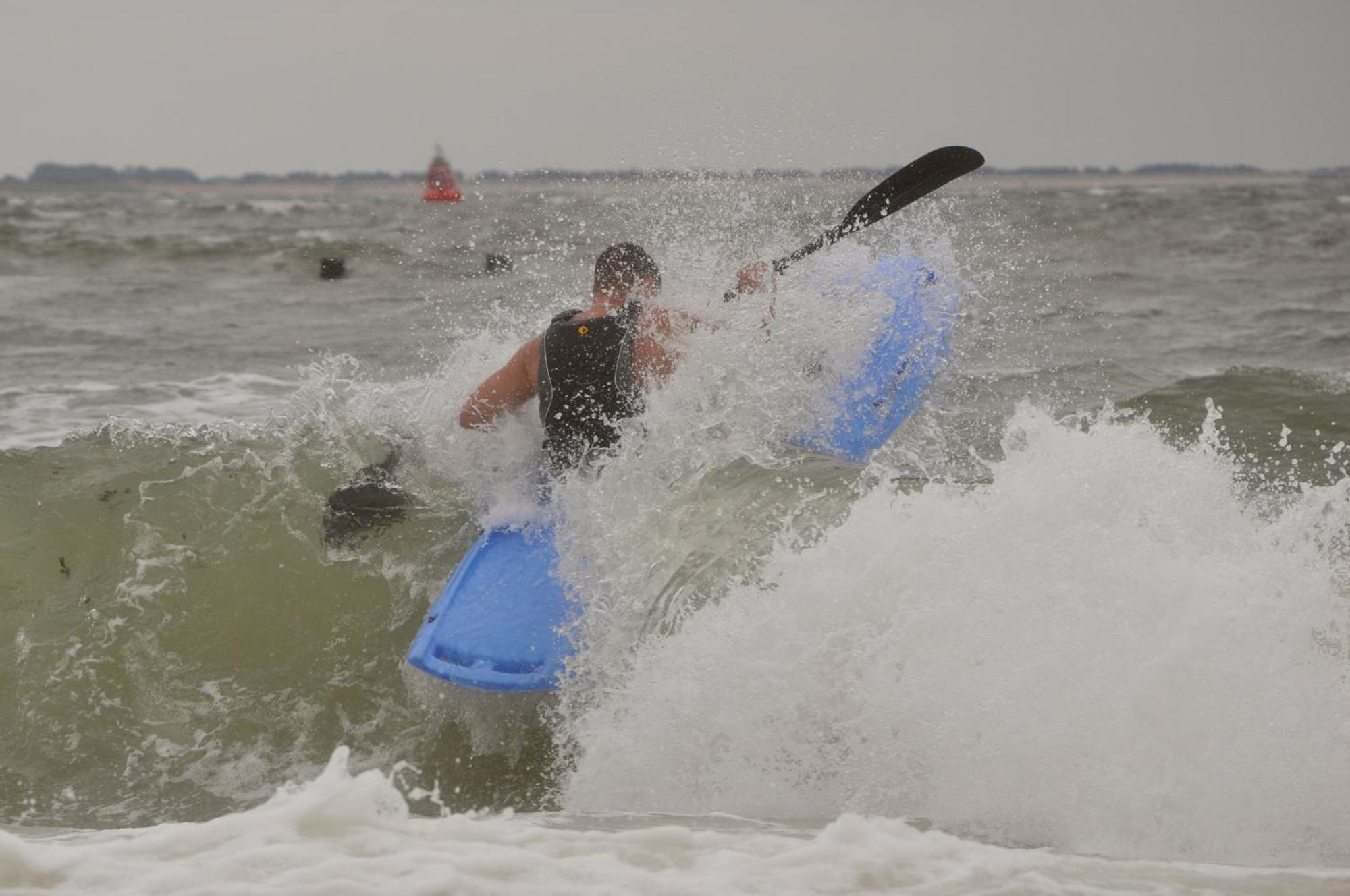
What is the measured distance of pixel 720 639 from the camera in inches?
147

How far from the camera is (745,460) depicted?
15.6 ft

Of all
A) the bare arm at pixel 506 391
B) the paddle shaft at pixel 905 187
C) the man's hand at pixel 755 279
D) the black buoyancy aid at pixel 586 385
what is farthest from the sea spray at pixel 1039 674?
the paddle shaft at pixel 905 187

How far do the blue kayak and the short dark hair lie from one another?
100 cm

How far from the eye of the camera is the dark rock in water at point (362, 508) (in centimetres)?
531

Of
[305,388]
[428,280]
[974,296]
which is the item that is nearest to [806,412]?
[974,296]

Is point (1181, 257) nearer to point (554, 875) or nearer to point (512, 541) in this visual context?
point (512, 541)

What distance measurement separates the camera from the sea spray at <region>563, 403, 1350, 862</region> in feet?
9.97

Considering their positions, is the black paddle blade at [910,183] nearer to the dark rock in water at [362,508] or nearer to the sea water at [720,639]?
the sea water at [720,639]

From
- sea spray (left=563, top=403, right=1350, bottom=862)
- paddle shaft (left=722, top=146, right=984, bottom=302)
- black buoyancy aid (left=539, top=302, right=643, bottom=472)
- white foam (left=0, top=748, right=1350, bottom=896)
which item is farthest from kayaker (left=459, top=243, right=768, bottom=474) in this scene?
white foam (left=0, top=748, right=1350, bottom=896)

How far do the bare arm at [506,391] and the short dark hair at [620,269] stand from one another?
1.18 ft

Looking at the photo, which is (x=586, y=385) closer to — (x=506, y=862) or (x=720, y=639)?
(x=720, y=639)

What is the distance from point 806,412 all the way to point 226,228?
27.5 metres

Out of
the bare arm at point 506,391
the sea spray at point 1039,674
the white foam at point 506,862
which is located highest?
the bare arm at point 506,391

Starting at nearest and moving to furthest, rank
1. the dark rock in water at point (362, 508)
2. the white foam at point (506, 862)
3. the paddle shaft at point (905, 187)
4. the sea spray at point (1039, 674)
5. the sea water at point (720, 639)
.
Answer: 1. the white foam at point (506, 862)
2. the sea water at point (720, 639)
3. the sea spray at point (1039, 674)
4. the dark rock in water at point (362, 508)
5. the paddle shaft at point (905, 187)
